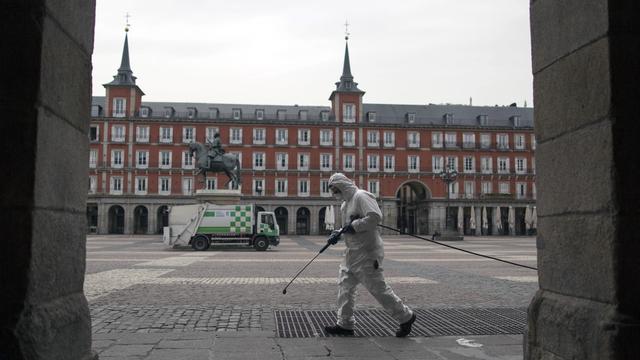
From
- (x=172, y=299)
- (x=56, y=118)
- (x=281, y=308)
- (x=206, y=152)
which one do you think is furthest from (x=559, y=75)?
(x=206, y=152)

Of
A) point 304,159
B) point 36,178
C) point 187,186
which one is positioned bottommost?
point 36,178

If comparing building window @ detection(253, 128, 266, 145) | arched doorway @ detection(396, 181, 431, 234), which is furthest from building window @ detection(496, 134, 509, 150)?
building window @ detection(253, 128, 266, 145)

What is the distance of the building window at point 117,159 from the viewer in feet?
202

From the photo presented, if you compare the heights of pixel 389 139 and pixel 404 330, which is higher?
pixel 389 139

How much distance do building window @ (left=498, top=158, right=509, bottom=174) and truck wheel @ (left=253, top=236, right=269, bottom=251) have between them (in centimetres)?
4781

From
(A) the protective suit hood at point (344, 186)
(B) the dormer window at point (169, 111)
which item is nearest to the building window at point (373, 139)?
(B) the dormer window at point (169, 111)

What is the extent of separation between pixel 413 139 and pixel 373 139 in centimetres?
496

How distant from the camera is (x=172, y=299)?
8.38 meters

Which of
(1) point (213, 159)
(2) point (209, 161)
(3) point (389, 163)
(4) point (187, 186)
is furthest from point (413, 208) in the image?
(2) point (209, 161)

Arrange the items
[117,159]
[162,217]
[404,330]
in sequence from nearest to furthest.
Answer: [404,330]
[162,217]
[117,159]

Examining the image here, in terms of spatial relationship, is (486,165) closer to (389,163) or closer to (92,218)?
(389,163)

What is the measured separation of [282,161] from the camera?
64062mm

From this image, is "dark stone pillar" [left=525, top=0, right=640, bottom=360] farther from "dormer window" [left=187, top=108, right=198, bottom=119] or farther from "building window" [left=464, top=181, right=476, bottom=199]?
"dormer window" [left=187, top=108, right=198, bottom=119]

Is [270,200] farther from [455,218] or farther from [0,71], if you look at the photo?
[0,71]
